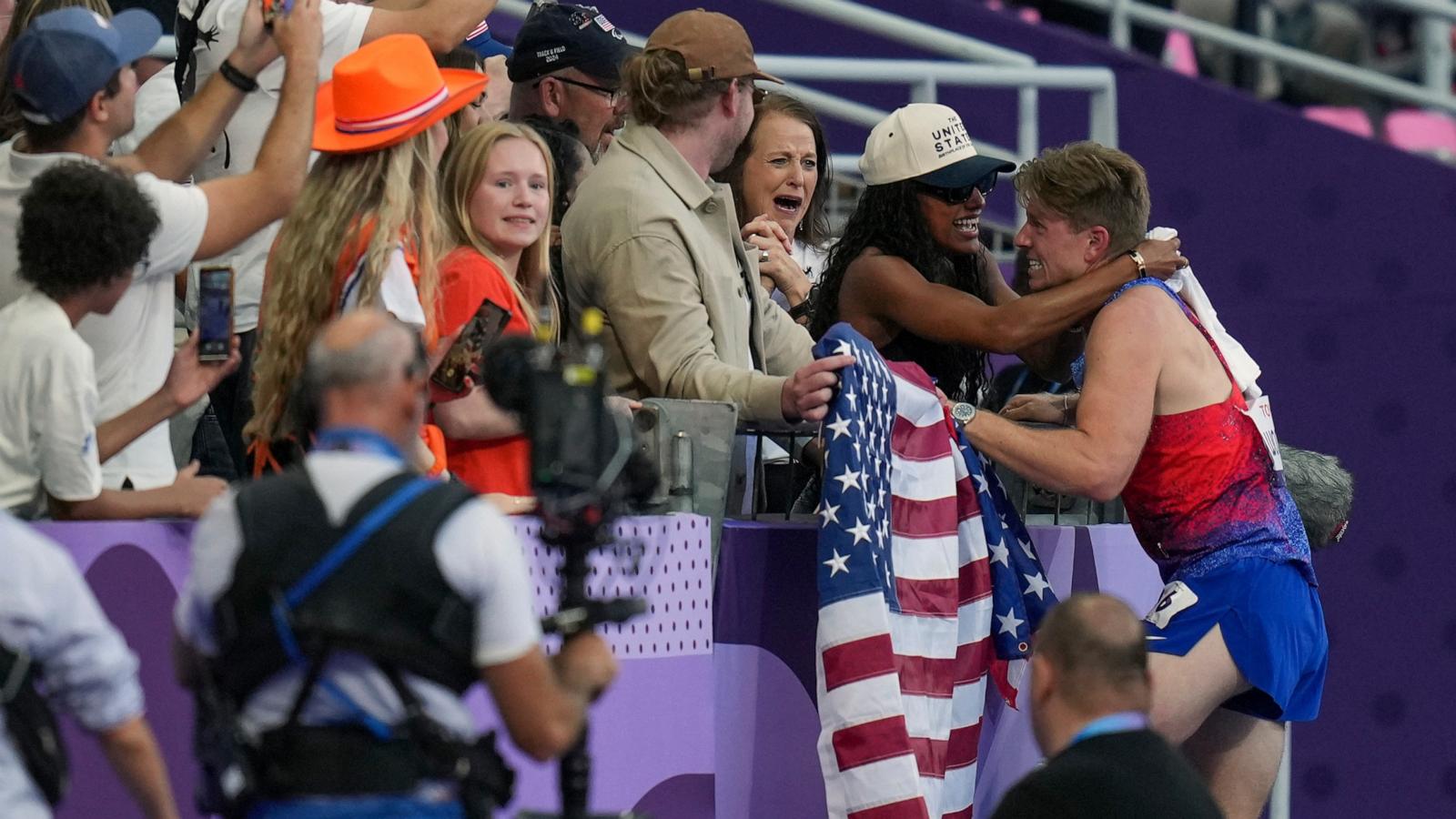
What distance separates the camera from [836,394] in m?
4.75

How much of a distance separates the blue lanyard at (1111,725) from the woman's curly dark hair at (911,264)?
215 centimetres

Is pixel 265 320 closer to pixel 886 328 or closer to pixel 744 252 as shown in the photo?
pixel 744 252

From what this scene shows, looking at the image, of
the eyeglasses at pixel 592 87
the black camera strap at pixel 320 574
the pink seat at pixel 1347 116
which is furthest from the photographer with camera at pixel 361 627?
the pink seat at pixel 1347 116

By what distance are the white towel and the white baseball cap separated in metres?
0.52

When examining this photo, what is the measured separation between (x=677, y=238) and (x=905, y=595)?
993mm

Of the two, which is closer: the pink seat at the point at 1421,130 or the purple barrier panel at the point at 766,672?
the purple barrier panel at the point at 766,672

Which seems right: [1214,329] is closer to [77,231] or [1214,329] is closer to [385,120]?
[385,120]

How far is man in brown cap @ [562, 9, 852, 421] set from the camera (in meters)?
4.99

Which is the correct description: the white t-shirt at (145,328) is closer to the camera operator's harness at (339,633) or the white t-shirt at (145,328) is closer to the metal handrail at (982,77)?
the camera operator's harness at (339,633)

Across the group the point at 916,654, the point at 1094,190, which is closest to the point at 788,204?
the point at 1094,190

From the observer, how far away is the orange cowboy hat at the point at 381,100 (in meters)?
4.45

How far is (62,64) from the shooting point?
4.36 meters

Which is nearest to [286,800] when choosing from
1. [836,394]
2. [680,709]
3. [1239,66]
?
[680,709]

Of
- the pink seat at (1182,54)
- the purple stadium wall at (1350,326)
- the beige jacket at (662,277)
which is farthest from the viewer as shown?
the pink seat at (1182,54)
